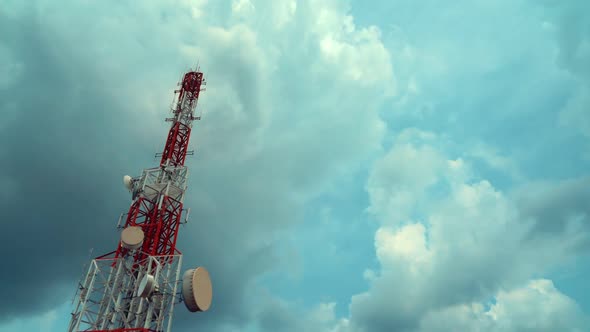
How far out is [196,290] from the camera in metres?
46.6

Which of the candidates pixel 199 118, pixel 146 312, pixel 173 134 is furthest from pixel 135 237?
pixel 199 118

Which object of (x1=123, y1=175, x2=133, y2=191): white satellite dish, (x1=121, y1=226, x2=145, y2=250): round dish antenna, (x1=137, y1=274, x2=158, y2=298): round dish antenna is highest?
(x1=123, y1=175, x2=133, y2=191): white satellite dish

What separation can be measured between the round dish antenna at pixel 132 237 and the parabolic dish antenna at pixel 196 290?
23.8 feet

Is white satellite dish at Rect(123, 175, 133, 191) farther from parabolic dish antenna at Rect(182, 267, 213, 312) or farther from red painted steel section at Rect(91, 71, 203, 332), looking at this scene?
parabolic dish antenna at Rect(182, 267, 213, 312)

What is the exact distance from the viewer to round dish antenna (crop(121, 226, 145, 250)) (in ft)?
160

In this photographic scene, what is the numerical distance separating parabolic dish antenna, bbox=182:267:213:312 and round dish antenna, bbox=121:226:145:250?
7.25m

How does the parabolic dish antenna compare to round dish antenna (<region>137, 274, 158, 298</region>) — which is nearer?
round dish antenna (<region>137, 274, 158, 298</region>)

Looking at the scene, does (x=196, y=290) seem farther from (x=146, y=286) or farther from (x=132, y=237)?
(x=132, y=237)

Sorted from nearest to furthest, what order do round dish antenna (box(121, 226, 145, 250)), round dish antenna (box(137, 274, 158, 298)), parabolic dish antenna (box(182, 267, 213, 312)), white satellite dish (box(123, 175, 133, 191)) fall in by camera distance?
round dish antenna (box(137, 274, 158, 298)), parabolic dish antenna (box(182, 267, 213, 312)), round dish antenna (box(121, 226, 145, 250)), white satellite dish (box(123, 175, 133, 191))

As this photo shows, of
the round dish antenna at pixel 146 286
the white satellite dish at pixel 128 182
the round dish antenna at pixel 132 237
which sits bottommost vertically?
the round dish antenna at pixel 146 286

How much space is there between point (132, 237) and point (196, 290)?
34.3 ft

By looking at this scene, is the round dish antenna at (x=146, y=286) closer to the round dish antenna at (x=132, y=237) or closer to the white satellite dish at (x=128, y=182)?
the round dish antenna at (x=132, y=237)

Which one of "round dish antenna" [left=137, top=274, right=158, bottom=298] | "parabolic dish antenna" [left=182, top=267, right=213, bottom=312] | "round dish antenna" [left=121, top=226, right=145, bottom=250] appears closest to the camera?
"round dish antenna" [left=137, top=274, right=158, bottom=298]

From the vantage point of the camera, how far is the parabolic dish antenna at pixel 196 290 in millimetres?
46250
